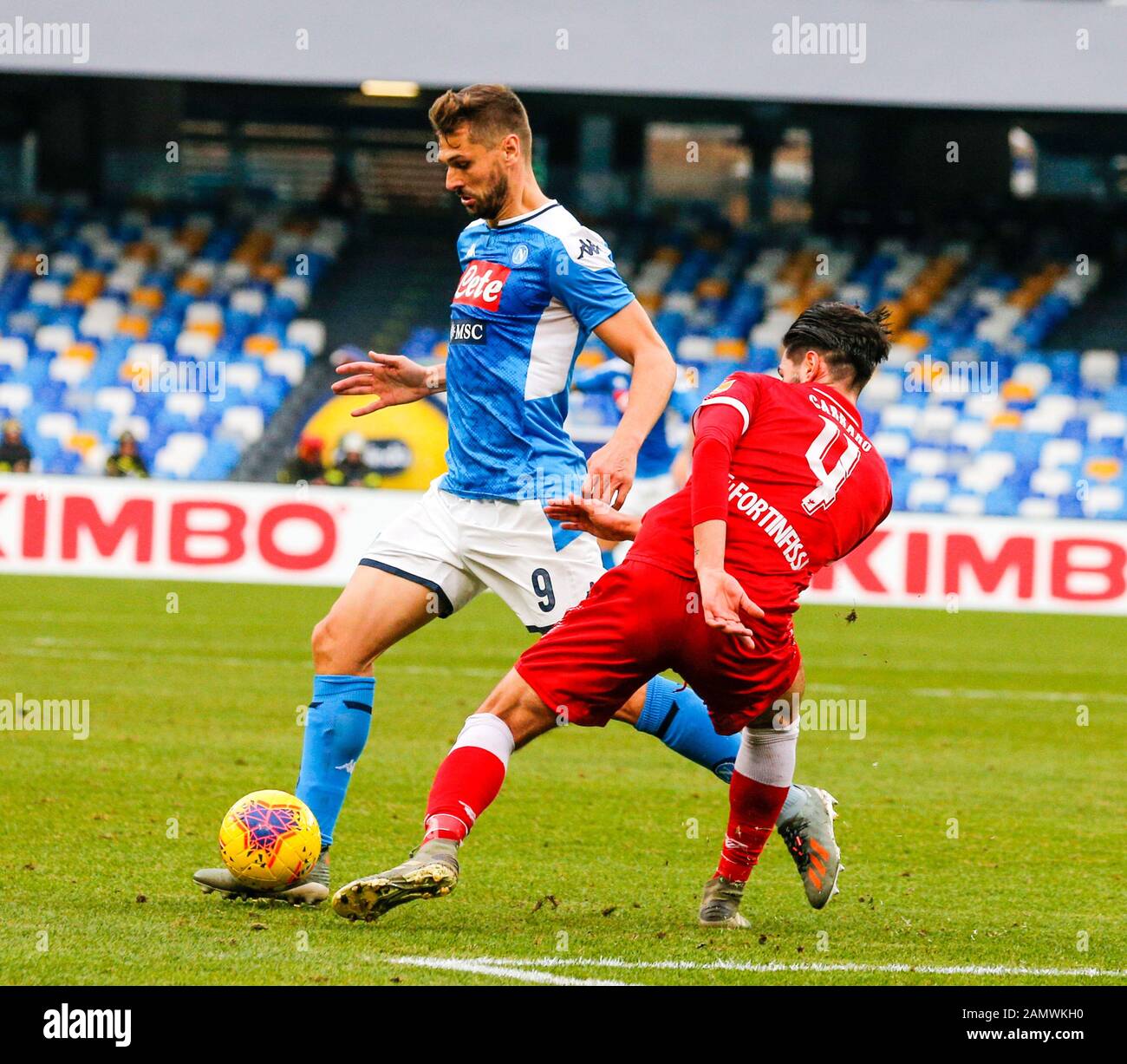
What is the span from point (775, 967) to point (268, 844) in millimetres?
1400

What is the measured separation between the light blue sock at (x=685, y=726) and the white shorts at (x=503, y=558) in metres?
0.46

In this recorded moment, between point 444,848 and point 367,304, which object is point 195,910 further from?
point 367,304

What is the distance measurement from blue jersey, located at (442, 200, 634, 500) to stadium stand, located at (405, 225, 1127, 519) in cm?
1532

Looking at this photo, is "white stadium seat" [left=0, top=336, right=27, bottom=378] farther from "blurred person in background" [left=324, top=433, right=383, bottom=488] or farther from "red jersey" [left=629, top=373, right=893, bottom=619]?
"red jersey" [left=629, top=373, right=893, bottom=619]

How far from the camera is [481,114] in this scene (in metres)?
5.00

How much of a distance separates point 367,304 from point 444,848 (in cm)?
2191

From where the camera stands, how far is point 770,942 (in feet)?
15.8

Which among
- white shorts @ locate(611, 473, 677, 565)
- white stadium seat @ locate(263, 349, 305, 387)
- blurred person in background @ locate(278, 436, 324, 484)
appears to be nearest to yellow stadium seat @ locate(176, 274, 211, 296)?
white stadium seat @ locate(263, 349, 305, 387)

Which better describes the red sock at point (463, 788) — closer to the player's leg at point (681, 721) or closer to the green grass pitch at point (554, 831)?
the green grass pitch at point (554, 831)

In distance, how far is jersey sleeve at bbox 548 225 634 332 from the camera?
5035mm

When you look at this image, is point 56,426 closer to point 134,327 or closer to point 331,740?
point 134,327

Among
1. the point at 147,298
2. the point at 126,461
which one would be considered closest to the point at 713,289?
the point at 147,298

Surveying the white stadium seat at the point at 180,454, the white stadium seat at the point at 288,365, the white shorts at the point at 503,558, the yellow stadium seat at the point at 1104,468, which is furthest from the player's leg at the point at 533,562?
the white stadium seat at the point at 288,365

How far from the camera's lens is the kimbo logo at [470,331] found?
5.19 metres
